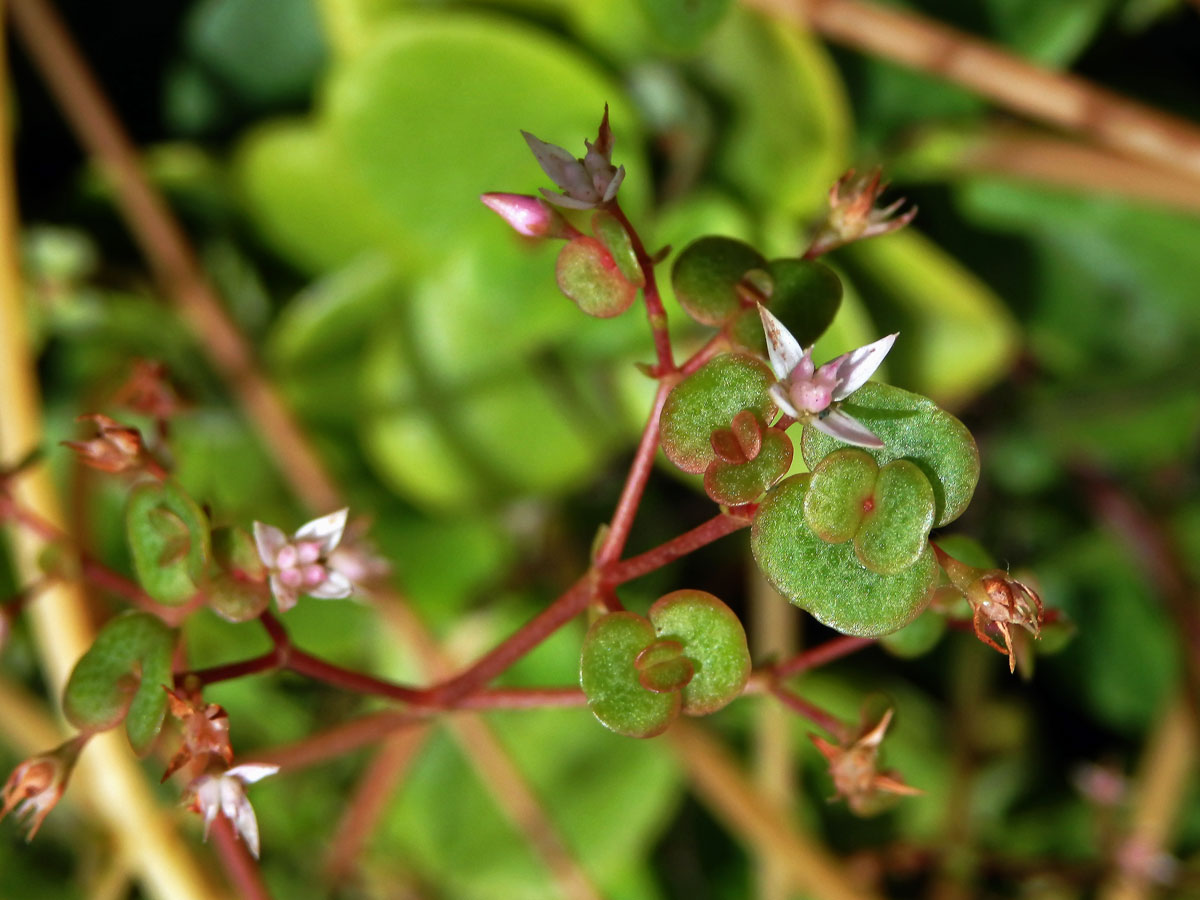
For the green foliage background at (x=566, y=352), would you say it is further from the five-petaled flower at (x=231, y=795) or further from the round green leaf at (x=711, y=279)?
the five-petaled flower at (x=231, y=795)

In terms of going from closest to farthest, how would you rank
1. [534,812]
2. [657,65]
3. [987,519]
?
[657,65]
[534,812]
[987,519]

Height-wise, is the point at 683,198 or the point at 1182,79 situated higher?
the point at 1182,79

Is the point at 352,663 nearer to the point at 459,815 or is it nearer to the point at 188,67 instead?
the point at 459,815

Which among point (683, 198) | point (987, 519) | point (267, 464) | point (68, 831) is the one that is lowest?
point (68, 831)

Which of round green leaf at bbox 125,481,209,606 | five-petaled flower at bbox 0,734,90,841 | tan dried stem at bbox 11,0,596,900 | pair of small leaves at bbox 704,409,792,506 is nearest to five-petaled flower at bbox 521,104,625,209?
pair of small leaves at bbox 704,409,792,506

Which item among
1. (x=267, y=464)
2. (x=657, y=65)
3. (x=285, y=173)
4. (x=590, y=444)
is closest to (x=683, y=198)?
(x=657, y=65)

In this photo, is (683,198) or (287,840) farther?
(287,840)
